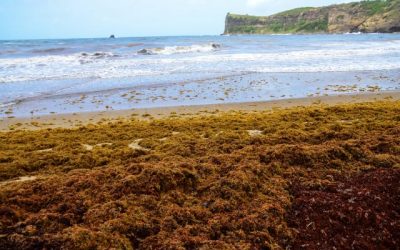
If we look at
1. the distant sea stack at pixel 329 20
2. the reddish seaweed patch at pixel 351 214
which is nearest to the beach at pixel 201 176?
the reddish seaweed patch at pixel 351 214

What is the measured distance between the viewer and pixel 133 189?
14.5 ft

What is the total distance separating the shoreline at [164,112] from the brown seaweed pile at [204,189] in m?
1.52

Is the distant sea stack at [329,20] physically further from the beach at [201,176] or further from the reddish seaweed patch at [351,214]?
the reddish seaweed patch at [351,214]

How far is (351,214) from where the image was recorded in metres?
3.89

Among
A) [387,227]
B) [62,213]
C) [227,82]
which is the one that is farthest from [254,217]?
[227,82]

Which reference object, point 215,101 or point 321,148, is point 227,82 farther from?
point 321,148

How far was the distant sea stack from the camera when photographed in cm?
10213

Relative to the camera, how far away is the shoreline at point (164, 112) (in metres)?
8.61

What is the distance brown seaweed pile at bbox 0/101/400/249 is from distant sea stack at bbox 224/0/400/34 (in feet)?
342

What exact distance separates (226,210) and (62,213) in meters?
1.77

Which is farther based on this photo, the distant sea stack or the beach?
the distant sea stack

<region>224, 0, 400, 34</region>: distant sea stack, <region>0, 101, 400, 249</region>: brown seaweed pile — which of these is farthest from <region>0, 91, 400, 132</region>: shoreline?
<region>224, 0, 400, 34</region>: distant sea stack

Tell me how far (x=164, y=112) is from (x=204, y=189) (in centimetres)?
528

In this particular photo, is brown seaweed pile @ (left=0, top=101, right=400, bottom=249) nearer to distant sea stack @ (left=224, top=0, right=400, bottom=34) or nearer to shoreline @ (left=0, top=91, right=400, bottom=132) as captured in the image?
shoreline @ (left=0, top=91, right=400, bottom=132)
